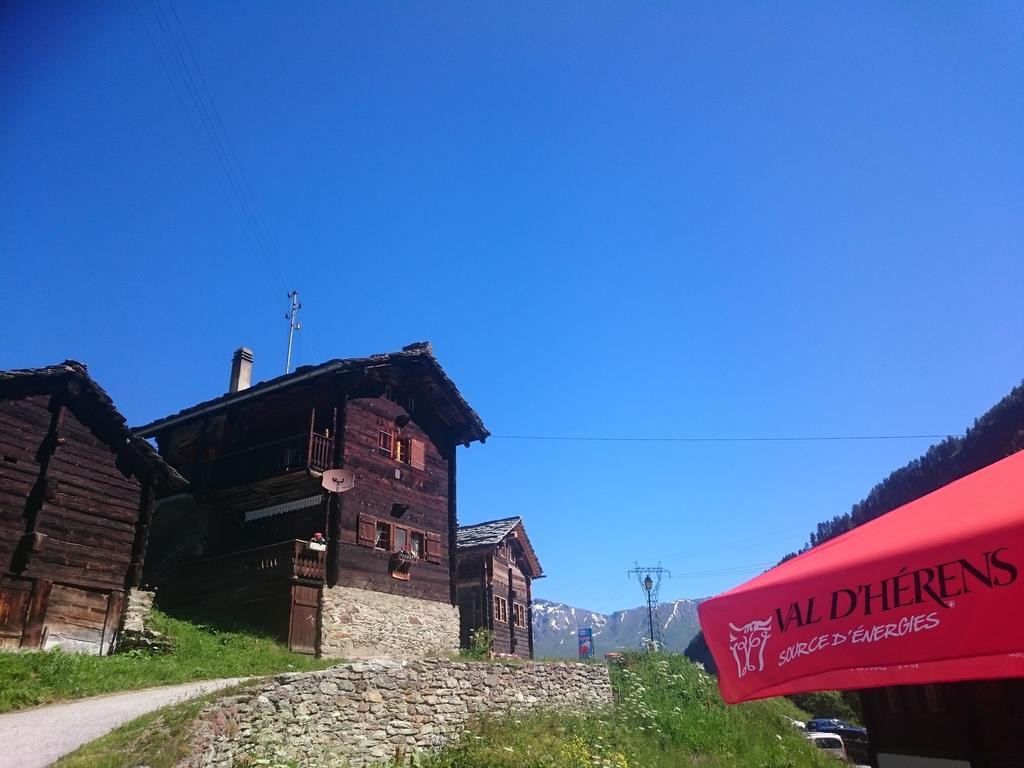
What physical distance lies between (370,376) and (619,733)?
1421cm

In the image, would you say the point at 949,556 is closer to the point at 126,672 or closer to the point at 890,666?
the point at 890,666

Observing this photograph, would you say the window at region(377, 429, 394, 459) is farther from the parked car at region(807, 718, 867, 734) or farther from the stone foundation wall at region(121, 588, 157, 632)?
the parked car at region(807, 718, 867, 734)

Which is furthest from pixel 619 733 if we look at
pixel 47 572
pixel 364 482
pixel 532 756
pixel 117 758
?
pixel 47 572

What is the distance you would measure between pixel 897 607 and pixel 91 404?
21513mm

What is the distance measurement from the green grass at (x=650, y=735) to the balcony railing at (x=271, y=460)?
9948mm

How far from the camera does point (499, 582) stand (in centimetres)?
3425

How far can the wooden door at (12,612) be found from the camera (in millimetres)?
16969

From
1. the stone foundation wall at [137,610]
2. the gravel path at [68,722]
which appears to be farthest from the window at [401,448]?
the gravel path at [68,722]

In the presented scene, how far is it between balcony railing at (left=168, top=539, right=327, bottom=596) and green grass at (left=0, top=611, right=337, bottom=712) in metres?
1.88

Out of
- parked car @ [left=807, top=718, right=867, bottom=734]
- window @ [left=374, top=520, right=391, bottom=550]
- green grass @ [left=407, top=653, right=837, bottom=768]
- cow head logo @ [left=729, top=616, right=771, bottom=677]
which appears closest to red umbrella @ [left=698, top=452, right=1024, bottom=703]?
cow head logo @ [left=729, top=616, right=771, bottom=677]

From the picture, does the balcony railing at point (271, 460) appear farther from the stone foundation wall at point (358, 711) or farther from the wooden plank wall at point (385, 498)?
the stone foundation wall at point (358, 711)

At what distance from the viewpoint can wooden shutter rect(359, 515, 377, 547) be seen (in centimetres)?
2380

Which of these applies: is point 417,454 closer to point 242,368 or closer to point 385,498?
point 385,498

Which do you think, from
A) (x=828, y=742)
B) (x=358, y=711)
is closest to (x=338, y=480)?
(x=358, y=711)
